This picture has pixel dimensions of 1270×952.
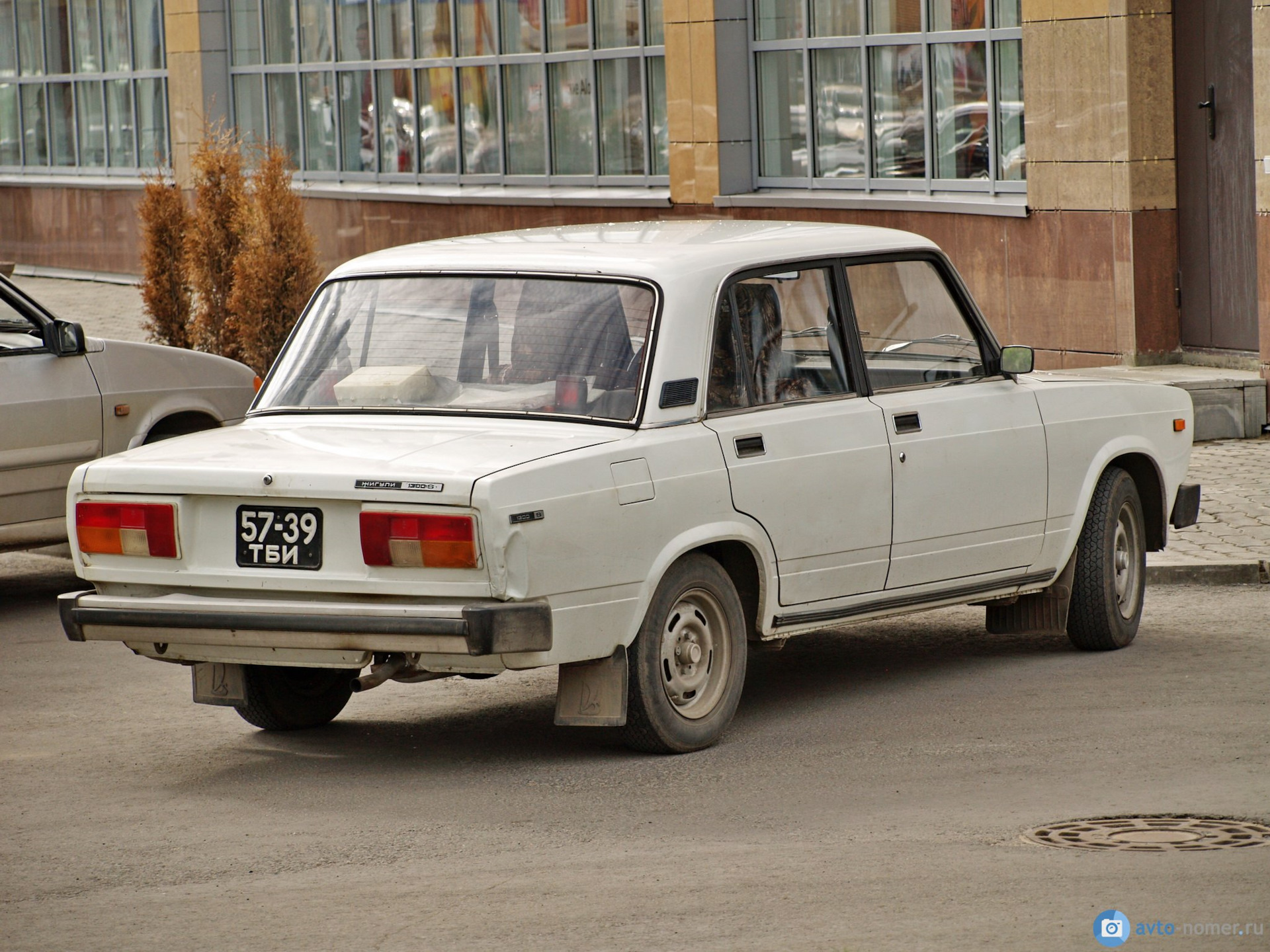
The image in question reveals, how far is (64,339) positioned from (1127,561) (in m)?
5.08

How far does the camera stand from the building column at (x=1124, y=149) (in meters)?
14.4

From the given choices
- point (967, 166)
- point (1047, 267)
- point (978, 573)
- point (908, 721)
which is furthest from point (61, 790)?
point (967, 166)

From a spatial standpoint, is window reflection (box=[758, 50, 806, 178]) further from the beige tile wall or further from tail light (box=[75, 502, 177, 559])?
tail light (box=[75, 502, 177, 559])

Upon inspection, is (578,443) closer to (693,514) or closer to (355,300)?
(693,514)

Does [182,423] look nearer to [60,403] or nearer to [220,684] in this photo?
[60,403]

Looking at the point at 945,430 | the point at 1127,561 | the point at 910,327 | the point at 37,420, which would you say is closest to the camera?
the point at 945,430

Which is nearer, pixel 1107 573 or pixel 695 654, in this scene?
pixel 695 654

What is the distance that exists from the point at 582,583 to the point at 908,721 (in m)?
1.46

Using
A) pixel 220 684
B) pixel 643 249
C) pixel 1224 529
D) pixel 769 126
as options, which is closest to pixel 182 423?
pixel 220 684

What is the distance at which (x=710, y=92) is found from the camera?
18.4 meters

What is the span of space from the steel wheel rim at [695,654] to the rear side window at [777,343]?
653 millimetres

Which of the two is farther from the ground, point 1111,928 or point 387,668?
point 387,668

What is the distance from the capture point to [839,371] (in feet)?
24.3

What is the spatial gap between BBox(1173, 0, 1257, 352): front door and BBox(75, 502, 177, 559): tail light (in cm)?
954
